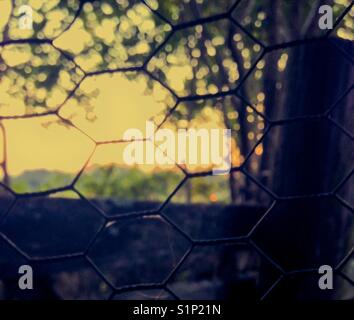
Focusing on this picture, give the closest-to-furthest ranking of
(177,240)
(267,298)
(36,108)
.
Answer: (267,298)
(177,240)
(36,108)

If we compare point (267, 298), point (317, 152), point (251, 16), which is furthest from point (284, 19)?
point (267, 298)

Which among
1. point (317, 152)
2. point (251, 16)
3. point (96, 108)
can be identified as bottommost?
point (317, 152)

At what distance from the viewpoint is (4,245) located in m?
0.46

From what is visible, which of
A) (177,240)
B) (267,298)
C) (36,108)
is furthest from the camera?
(36,108)

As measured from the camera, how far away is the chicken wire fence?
0.38 m

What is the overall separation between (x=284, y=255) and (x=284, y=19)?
274 millimetres

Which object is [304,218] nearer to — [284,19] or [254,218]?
[254,218]

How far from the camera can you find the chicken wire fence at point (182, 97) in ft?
1.25

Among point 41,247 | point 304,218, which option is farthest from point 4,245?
point 304,218

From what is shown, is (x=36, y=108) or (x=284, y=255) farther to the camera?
(x=36, y=108)

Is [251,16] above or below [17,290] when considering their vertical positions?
above

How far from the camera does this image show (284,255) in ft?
1.37

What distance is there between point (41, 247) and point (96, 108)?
0.68 ft

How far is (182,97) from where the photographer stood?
16.1 inches
